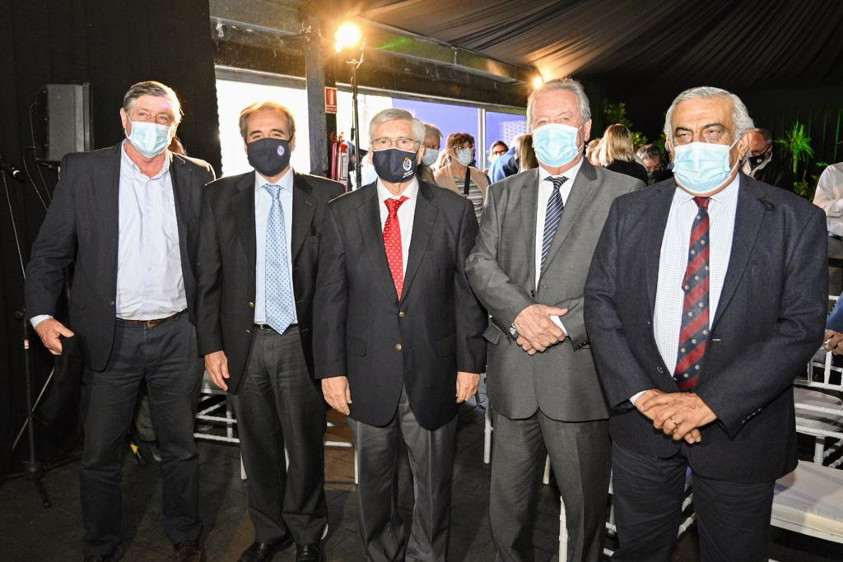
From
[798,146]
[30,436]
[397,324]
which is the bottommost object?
[30,436]

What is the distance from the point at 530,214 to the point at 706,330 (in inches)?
24.5

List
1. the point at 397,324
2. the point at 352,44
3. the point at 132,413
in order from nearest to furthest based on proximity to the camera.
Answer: the point at 397,324, the point at 132,413, the point at 352,44

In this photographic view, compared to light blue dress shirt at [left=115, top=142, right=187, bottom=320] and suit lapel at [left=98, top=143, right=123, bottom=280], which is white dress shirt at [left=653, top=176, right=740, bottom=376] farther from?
suit lapel at [left=98, top=143, right=123, bottom=280]

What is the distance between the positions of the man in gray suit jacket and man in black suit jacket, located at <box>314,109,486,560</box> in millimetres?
Answer: 112

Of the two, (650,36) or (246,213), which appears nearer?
(246,213)

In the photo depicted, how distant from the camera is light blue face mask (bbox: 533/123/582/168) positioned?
1.93 meters

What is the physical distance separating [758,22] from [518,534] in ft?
27.5

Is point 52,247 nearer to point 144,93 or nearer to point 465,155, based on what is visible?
point 144,93

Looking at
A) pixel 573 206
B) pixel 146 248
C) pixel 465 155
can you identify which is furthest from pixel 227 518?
pixel 465 155

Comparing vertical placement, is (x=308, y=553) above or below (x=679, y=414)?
below

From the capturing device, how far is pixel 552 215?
76.4 inches

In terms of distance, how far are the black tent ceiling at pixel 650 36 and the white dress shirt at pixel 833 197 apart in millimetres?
3098

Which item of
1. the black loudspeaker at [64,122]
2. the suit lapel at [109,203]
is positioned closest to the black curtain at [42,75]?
the black loudspeaker at [64,122]

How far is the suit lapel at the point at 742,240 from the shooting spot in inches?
60.7
